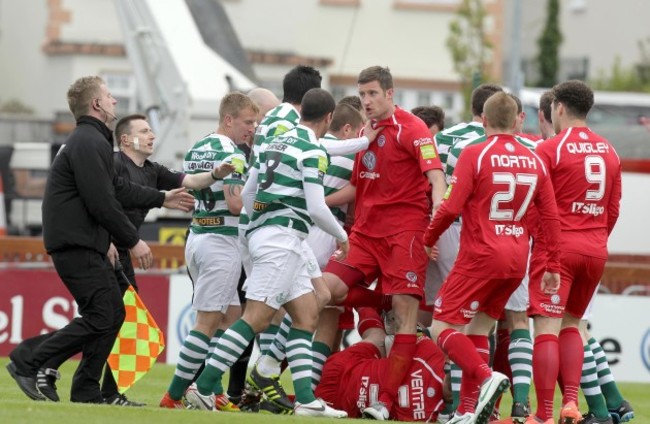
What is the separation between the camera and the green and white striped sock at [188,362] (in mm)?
11328

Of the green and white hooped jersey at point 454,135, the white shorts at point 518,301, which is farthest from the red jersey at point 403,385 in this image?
the green and white hooped jersey at point 454,135

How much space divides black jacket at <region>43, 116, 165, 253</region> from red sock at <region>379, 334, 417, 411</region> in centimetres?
210

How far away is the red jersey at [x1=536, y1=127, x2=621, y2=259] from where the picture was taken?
10992mm

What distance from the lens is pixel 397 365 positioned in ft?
37.2

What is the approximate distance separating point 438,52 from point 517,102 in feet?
94.8

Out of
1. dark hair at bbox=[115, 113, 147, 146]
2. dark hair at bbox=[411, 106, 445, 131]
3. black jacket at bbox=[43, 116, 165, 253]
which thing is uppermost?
dark hair at bbox=[411, 106, 445, 131]

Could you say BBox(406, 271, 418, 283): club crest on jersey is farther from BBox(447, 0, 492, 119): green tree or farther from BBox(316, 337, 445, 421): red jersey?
BBox(447, 0, 492, 119): green tree

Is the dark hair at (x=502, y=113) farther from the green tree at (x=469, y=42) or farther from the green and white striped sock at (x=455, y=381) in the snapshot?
the green tree at (x=469, y=42)

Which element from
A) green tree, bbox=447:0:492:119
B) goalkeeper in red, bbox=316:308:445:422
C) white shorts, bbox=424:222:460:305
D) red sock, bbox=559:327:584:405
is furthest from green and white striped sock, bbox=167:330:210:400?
green tree, bbox=447:0:492:119

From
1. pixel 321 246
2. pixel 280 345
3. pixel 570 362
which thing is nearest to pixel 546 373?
pixel 570 362

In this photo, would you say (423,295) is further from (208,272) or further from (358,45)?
(358,45)

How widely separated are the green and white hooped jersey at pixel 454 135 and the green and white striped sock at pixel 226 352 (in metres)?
2.19

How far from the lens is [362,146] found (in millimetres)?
11273

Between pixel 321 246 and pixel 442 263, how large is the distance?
974 mm
